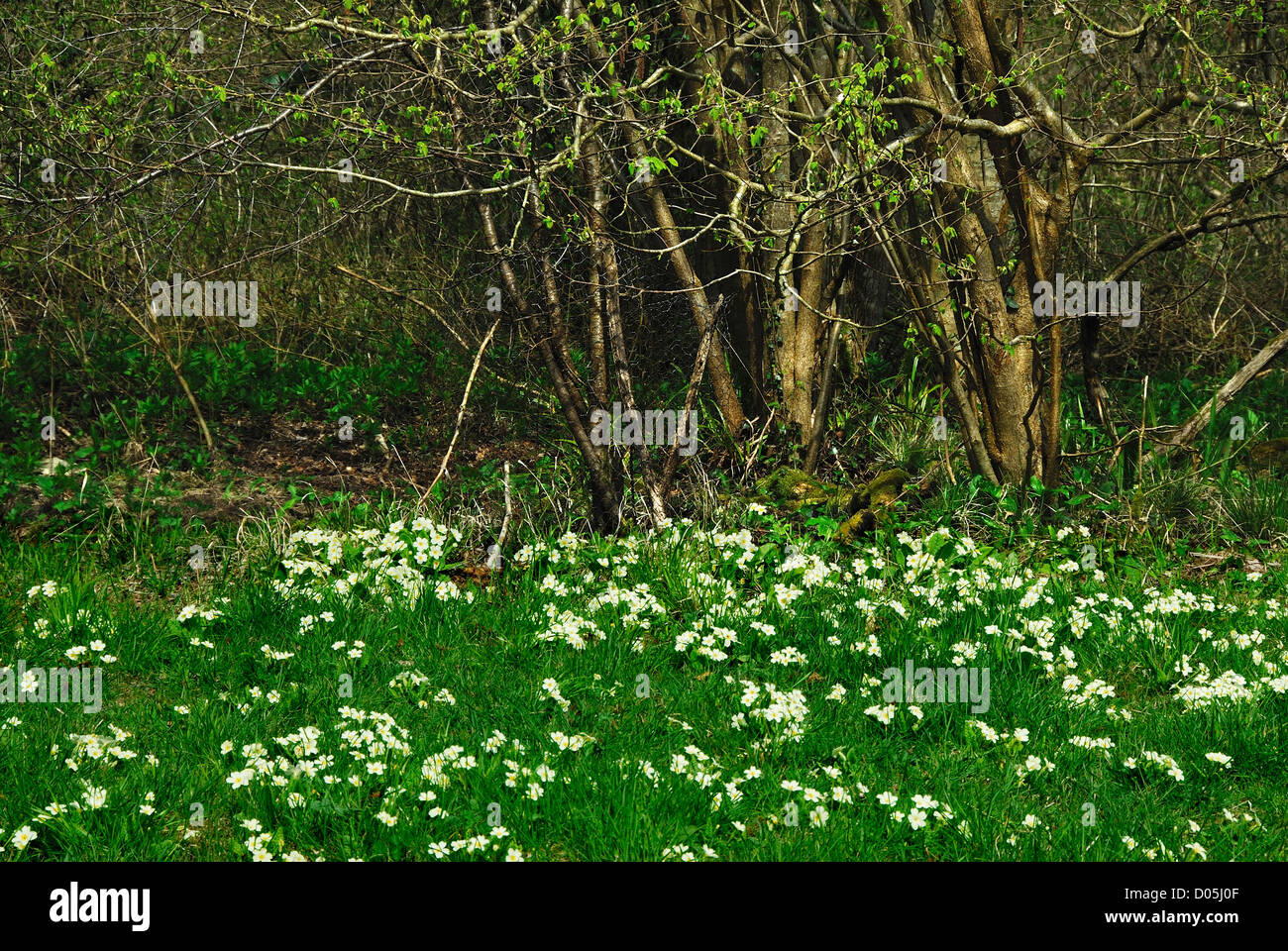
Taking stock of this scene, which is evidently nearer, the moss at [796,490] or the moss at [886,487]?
the moss at [886,487]

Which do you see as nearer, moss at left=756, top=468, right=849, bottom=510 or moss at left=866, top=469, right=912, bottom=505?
moss at left=866, top=469, right=912, bottom=505

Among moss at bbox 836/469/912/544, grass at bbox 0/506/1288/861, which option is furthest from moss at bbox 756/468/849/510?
grass at bbox 0/506/1288/861

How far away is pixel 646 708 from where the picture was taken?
176 inches

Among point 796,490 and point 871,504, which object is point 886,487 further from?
point 796,490

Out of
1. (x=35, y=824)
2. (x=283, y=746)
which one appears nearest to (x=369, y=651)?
(x=283, y=746)

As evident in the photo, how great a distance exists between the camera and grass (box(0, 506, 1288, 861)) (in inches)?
141

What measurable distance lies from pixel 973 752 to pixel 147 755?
110 inches

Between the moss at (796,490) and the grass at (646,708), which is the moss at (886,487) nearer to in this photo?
the moss at (796,490)

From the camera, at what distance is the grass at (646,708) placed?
358cm

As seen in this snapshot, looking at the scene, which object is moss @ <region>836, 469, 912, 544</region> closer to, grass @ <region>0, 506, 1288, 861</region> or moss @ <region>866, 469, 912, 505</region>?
moss @ <region>866, 469, 912, 505</region>

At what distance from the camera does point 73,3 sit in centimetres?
860

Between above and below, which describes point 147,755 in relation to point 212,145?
below

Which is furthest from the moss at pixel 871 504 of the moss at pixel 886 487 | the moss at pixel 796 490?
the moss at pixel 796 490

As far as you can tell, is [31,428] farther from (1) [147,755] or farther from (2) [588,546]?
(1) [147,755]
